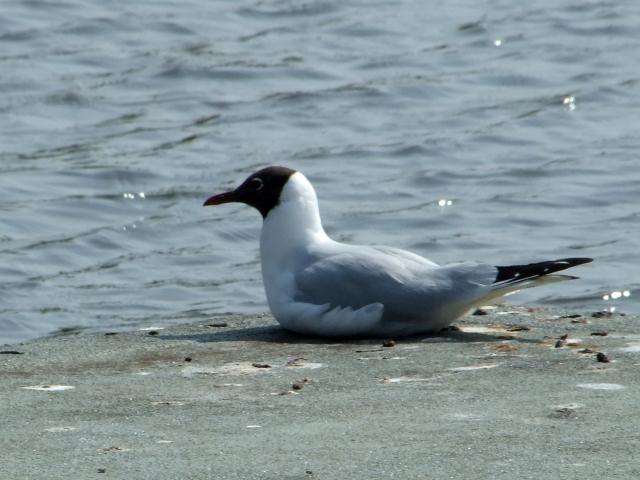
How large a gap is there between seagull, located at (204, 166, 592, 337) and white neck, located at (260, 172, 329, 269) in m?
0.09

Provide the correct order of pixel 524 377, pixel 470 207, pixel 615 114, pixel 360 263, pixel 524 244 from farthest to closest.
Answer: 1. pixel 615 114
2. pixel 470 207
3. pixel 524 244
4. pixel 360 263
5. pixel 524 377

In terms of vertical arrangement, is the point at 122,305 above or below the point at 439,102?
below

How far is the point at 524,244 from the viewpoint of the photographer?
1142 cm

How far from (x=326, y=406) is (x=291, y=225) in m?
2.01

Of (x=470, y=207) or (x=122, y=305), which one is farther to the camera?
(x=470, y=207)

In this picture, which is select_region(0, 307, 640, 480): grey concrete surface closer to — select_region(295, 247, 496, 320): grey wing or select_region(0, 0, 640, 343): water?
select_region(295, 247, 496, 320): grey wing

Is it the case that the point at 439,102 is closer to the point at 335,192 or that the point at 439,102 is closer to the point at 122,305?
the point at 335,192

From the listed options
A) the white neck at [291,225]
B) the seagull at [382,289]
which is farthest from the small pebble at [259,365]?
the white neck at [291,225]

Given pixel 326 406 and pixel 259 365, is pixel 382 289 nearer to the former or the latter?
pixel 259 365

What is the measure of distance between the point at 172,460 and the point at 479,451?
0.95 meters

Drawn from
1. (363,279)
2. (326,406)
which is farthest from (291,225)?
(326,406)

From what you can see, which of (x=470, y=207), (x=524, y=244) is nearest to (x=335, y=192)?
(x=470, y=207)

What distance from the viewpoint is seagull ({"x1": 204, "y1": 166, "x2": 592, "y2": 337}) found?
277 inches

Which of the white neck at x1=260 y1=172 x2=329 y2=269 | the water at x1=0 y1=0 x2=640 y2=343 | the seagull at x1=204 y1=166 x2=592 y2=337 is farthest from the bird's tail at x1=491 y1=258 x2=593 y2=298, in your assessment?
the water at x1=0 y1=0 x2=640 y2=343
